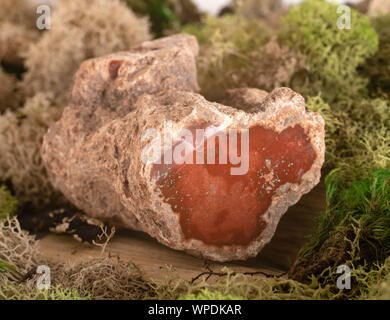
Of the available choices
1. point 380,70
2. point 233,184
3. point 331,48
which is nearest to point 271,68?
point 331,48

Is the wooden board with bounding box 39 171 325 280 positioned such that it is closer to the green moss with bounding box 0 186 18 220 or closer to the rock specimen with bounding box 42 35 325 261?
the rock specimen with bounding box 42 35 325 261

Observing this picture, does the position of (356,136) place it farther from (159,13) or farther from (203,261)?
(159,13)

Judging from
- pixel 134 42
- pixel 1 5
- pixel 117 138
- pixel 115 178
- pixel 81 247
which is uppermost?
pixel 1 5

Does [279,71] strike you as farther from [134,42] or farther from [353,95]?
[134,42]

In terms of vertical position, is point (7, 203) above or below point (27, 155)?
below

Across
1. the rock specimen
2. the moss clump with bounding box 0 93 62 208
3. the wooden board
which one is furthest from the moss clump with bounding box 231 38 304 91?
the moss clump with bounding box 0 93 62 208

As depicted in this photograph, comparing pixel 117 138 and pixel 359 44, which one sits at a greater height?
pixel 359 44

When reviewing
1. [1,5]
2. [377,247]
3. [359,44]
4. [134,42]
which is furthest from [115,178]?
[1,5]
